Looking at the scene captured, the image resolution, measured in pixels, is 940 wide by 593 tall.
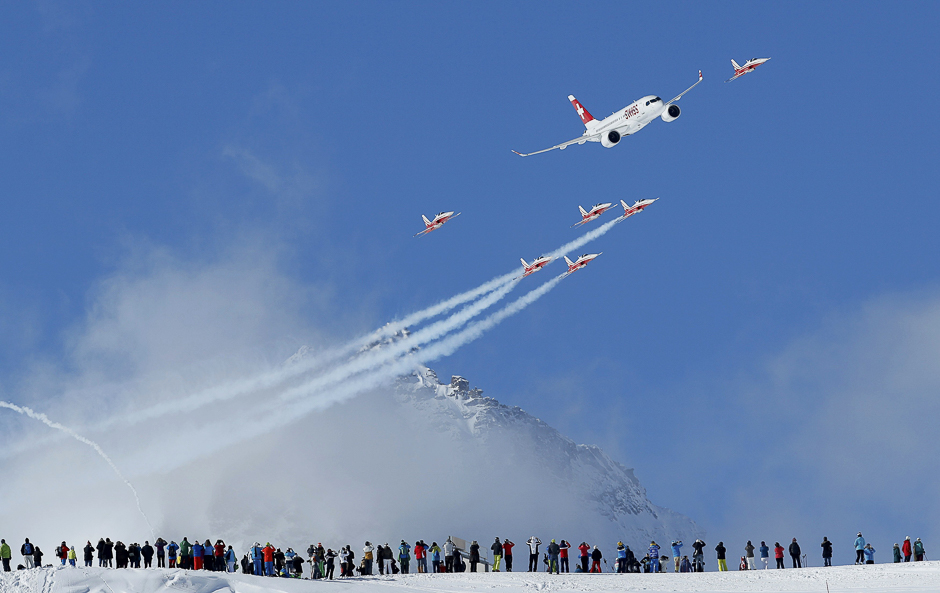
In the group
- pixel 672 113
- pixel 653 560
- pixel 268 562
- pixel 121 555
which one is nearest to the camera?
pixel 268 562

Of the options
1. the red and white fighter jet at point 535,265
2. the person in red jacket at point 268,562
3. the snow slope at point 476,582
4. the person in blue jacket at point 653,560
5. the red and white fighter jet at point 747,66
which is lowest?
the snow slope at point 476,582

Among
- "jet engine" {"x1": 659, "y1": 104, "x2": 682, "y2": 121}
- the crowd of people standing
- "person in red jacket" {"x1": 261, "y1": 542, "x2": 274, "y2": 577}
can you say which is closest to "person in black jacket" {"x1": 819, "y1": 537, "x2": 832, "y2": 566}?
the crowd of people standing

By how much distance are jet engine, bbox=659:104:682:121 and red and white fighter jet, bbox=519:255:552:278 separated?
1956 centimetres

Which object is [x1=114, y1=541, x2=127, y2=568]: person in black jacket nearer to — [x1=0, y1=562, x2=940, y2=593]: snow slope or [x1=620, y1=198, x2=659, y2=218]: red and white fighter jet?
[x1=0, y1=562, x2=940, y2=593]: snow slope

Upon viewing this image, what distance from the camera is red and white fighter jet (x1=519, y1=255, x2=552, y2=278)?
310ft

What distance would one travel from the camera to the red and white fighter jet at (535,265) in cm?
9444

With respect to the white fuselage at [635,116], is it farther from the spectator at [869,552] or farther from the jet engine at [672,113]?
the spectator at [869,552]

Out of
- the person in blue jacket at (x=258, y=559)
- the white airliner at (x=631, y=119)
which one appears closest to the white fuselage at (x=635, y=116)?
the white airliner at (x=631, y=119)

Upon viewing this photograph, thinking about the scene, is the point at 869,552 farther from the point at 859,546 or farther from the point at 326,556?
the point at 326,556

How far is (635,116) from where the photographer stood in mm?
79312

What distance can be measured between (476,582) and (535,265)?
164 ft

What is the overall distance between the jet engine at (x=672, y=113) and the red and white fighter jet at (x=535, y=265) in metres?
19.6

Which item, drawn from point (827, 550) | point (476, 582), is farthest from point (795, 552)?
point (476, 582)

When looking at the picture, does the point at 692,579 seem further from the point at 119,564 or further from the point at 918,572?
the point at 119,564
